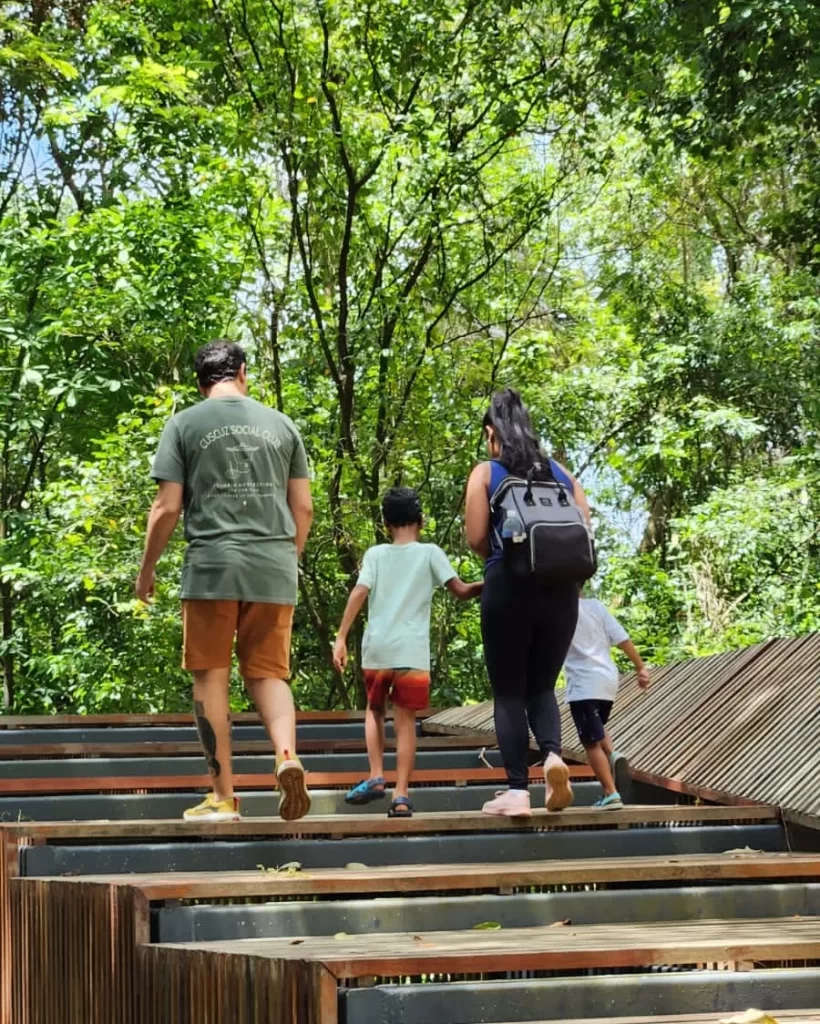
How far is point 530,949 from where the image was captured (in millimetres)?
3402

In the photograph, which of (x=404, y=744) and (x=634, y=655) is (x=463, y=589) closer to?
(x=404, y=744)

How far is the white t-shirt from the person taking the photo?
281 inches

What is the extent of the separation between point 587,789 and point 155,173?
11198 mm

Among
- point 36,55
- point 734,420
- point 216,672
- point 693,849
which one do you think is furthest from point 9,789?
point 734,420

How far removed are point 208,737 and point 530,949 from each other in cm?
253

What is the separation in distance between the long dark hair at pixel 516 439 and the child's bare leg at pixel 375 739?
1.35 m

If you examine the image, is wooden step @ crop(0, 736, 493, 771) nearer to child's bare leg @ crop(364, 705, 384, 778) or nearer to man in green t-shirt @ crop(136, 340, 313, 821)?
child's bare leg @ crop(364, 705, 384, 778)

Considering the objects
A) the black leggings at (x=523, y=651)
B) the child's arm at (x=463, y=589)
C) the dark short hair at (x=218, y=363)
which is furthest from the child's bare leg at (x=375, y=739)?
the dark short hair at (x=218, y=363)

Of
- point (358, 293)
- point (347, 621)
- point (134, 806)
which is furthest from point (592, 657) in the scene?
point (358, 293)

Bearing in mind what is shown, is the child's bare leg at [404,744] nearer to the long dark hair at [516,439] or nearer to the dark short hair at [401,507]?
the dark short hair at [401,507]

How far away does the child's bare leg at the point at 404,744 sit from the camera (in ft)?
21.1

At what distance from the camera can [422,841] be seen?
5508mm

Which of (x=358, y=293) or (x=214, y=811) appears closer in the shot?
(x=214, y=811)

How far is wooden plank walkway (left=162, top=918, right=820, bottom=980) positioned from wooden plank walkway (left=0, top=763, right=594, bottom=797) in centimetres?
337
